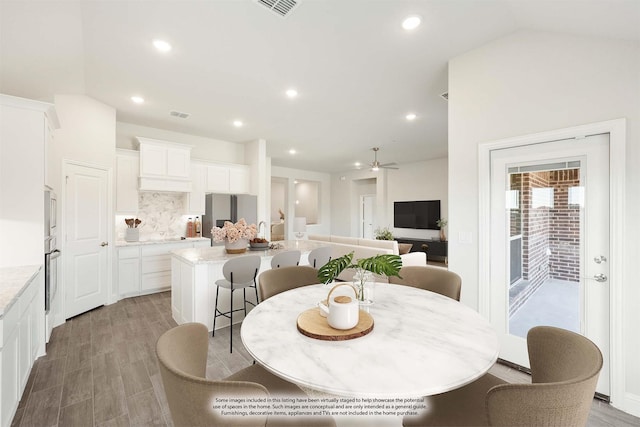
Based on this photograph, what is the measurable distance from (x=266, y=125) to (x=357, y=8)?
3043mm

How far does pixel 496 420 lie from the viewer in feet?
2.94

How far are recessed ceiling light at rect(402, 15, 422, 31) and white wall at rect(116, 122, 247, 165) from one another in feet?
13.3

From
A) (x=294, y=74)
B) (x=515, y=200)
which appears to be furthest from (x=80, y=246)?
(x=515, y=200)

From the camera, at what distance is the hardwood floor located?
1.84 m

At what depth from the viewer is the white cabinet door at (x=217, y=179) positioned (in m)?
5.34

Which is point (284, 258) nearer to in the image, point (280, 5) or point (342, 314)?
point (342, 314)

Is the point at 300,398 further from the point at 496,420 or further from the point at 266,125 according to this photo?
the point at 266,125

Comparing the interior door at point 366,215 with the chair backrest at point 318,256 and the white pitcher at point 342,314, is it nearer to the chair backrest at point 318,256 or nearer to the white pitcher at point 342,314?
the chair backrest at point 318,256

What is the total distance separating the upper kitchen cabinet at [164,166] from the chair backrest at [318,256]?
285 cm

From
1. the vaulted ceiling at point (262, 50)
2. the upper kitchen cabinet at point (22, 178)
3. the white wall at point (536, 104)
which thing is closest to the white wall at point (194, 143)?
the vaulted ceiling at point (262, 50)

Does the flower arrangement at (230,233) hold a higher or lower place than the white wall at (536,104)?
lower


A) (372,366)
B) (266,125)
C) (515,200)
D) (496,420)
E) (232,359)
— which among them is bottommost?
(232,359)

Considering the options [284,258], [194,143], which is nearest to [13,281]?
[284,258]

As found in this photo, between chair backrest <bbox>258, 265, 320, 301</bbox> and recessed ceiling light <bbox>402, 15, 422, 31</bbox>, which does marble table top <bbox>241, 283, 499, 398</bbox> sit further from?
recessed ceiling light <bbox>402, 15, 422, 31</bbox>
